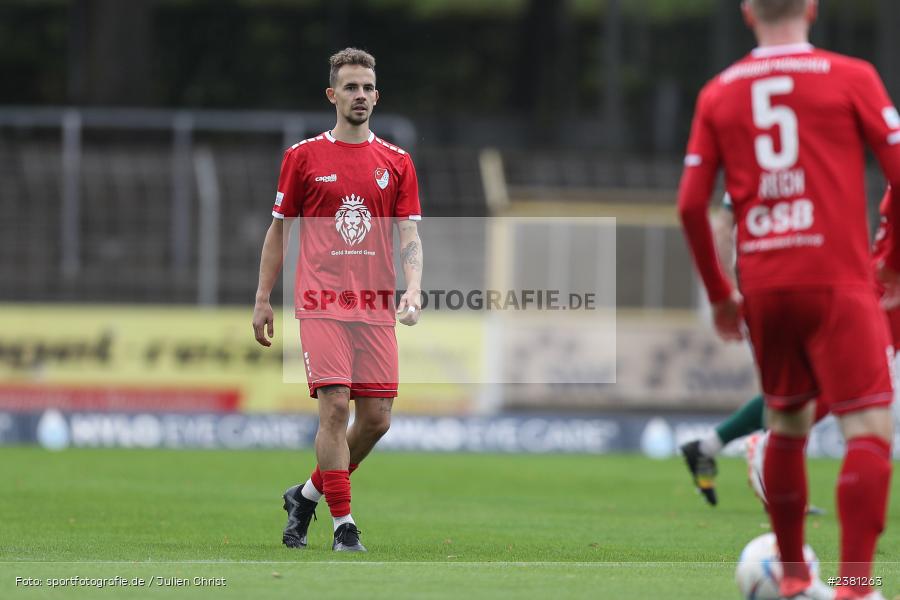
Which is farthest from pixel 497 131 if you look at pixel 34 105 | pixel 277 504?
pixel 277 504

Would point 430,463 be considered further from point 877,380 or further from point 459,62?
point 459,62

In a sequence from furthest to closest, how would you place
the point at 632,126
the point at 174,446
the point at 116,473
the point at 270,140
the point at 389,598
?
the point at 632,126 → the point at 270,140 → the point at 174,446 → the point at 116,473 → the point at 389,598

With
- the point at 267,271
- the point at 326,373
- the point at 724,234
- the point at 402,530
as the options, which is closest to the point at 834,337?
the point at 724,234

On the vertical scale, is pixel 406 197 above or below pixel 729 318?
above

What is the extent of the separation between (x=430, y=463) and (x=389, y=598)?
10766mm

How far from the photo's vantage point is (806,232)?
17.4 feet

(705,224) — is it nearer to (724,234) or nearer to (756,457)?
(724,234)

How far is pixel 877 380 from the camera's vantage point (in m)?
5.32

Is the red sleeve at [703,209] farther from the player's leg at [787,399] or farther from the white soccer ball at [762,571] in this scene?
the white soccer ball at [762,571]

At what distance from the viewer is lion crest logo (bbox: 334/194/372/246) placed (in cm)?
785

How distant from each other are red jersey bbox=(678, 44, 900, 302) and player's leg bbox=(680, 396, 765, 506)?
4381 millimetres

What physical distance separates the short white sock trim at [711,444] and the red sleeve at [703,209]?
185 inches

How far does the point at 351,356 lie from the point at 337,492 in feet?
2.18

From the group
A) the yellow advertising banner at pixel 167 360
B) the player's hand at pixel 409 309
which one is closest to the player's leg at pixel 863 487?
the player's hand at pixel 409 309
